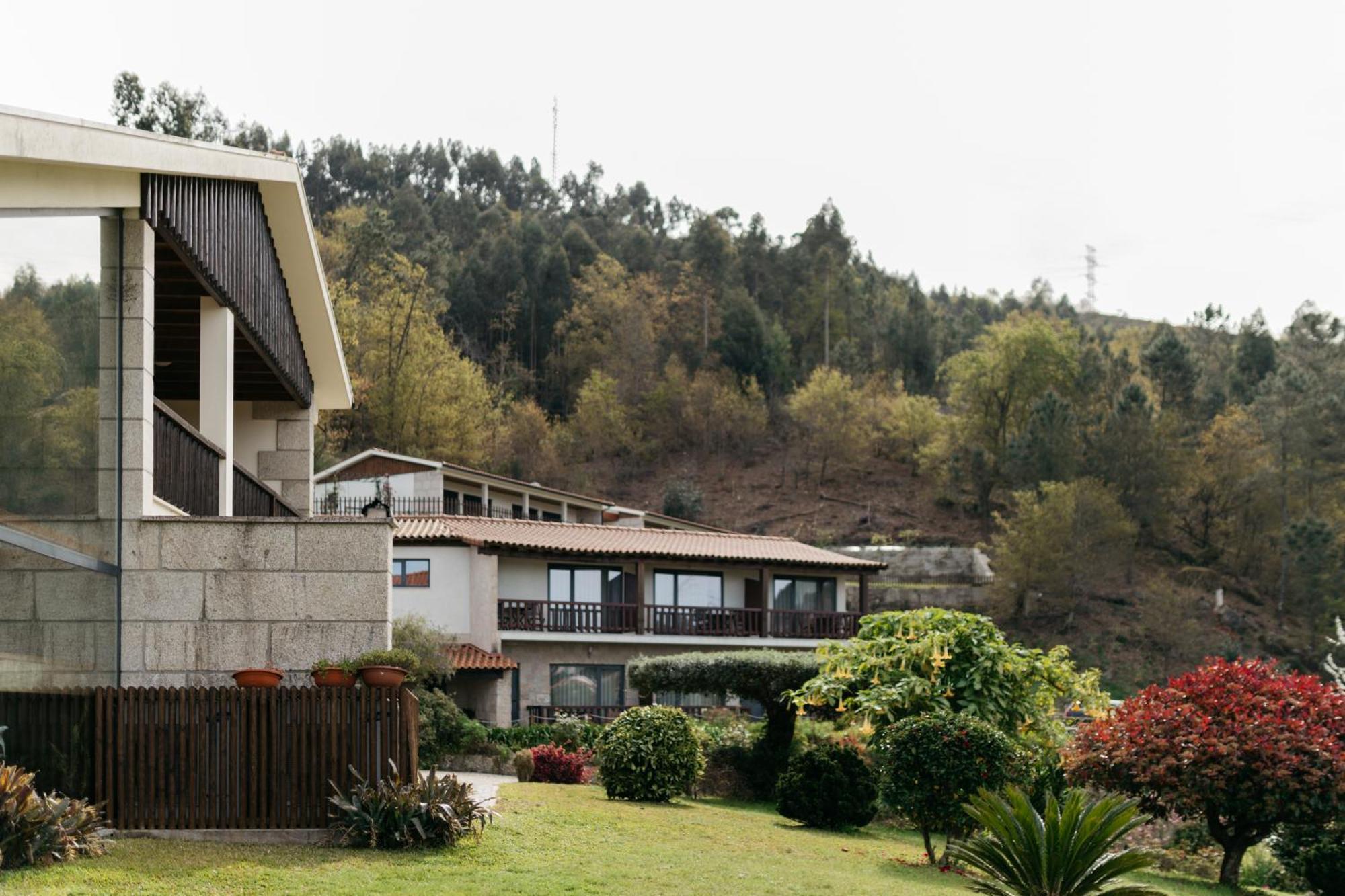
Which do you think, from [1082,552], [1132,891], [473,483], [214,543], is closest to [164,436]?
[214,543]

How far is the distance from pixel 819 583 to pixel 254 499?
2883 centimetres

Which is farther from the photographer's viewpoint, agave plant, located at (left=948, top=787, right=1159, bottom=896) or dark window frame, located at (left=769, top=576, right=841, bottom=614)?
dark window frame, located at (left=769, top=576, right=841, bottom=614)

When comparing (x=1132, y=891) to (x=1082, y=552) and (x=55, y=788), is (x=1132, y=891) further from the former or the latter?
(x=1082, y=552)

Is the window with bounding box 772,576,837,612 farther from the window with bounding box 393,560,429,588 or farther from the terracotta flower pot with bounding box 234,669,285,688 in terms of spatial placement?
the terracotta flower pot with bounding box 234,669,285,688

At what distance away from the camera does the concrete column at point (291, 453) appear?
2347 cm

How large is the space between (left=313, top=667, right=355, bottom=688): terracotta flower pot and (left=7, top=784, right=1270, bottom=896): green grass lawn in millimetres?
1583

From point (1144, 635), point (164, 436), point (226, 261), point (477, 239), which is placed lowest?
point (1144, 635)

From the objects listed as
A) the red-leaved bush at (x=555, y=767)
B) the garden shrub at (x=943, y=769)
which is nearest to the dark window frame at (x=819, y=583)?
the red-leaved bush at (x=555, y=767)

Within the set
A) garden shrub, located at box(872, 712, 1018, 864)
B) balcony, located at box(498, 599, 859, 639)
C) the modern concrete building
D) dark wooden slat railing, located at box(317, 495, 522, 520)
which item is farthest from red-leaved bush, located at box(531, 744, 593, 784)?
dark wooden slat railing, located at box(317, 495, 522, 520)

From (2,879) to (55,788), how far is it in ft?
7.51

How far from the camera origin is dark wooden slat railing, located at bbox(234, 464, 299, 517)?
19.3 meters

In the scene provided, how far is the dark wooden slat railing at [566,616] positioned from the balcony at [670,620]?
17mm

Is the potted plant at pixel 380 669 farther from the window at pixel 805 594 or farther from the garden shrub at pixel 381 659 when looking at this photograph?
the window at pixel 805 594

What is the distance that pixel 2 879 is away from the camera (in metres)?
10.5
